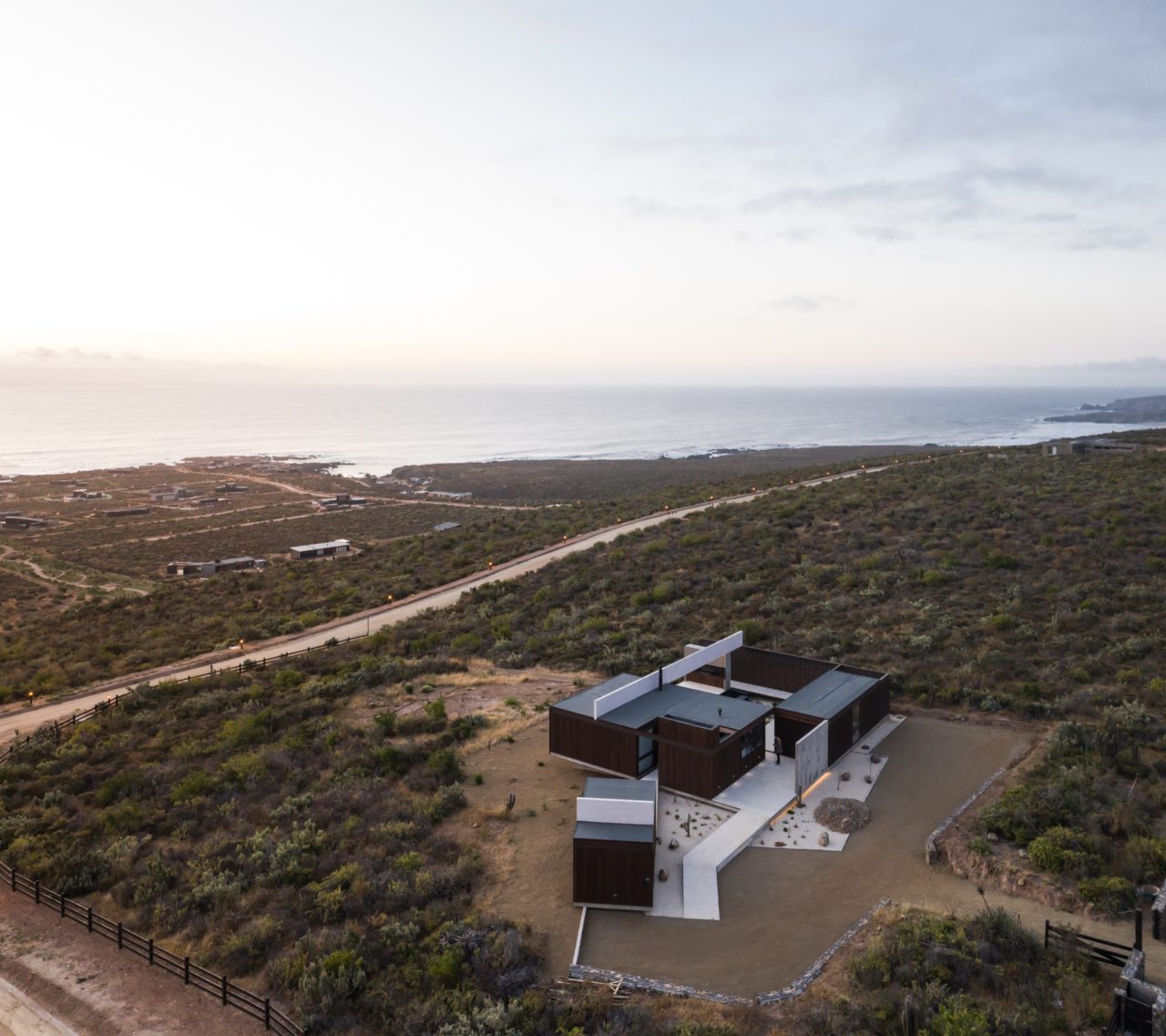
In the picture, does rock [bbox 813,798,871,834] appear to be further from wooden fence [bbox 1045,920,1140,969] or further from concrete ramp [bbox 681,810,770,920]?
wooden fence [bbox 1045,920,1140,969]

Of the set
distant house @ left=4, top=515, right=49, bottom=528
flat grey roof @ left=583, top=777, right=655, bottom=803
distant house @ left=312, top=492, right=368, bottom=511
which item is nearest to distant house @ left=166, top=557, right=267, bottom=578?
distant house @ left=312, top=492, right=368, bottom=511

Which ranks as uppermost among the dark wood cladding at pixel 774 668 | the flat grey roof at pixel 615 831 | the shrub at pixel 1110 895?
the dark wood cladding at pixel 774 668

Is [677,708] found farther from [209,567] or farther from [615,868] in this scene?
[209,567]

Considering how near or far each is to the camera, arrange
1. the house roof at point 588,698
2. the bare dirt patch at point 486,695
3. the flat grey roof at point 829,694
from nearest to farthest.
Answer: the flat grey roof at point 829,694
the house roof at point 588,698
the bare dirt patch at point 486,695

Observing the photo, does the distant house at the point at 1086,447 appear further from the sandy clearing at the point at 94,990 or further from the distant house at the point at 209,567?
the sandy clearing at the point at 94,990

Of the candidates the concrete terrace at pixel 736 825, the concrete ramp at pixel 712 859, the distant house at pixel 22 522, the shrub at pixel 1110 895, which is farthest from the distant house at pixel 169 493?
the shrub at pixel 1110 895

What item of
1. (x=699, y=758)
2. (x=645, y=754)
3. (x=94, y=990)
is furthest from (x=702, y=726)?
(x=94, y=990)

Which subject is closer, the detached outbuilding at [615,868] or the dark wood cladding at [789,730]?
the detached outbuilding at [615,868]

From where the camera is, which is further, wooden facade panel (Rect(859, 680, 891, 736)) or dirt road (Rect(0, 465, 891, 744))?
dirt road (Rect(0, 465, 891, 744))
